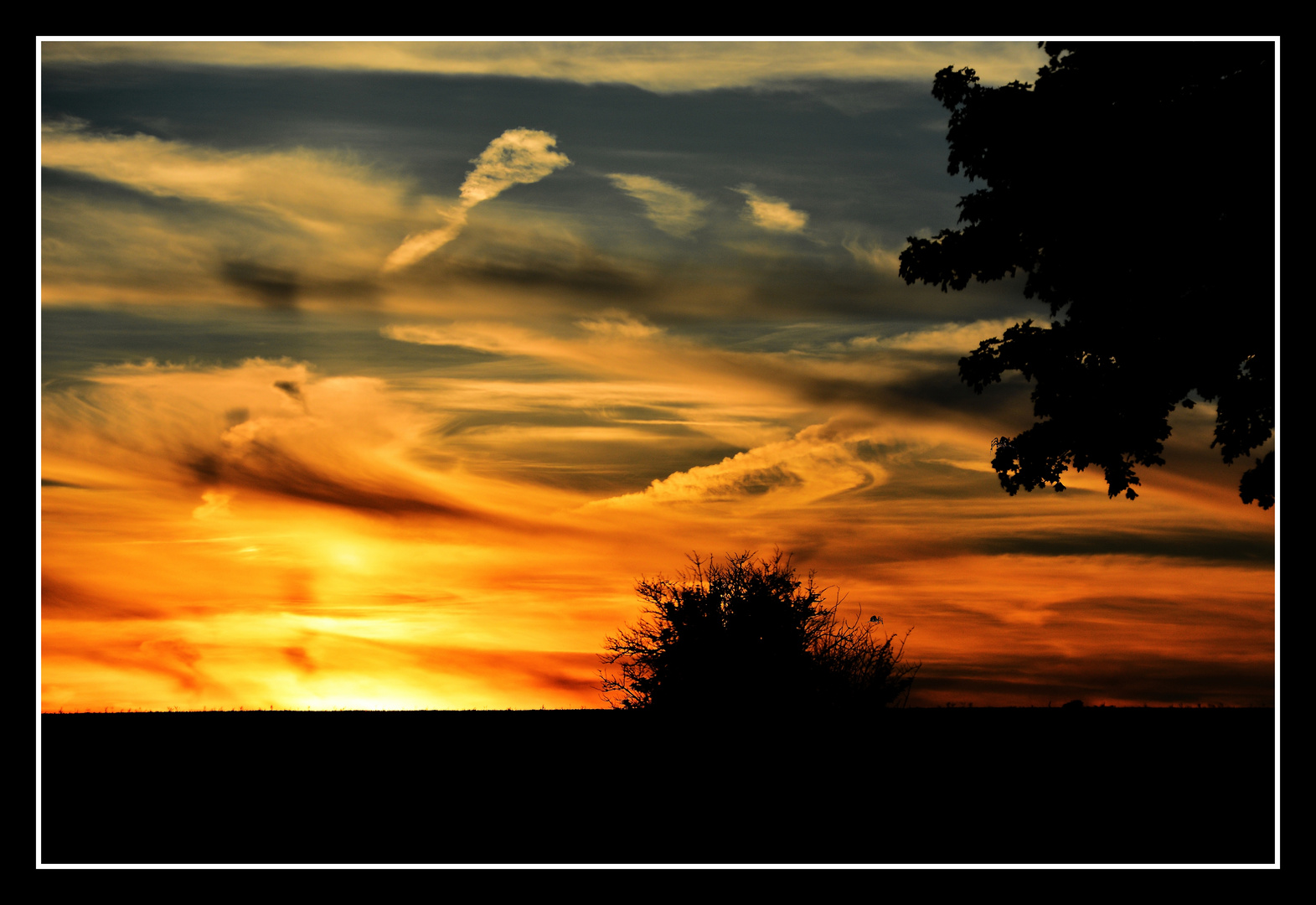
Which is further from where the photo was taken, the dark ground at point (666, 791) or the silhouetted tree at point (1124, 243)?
the silhouetted tree at point (1124, 243)

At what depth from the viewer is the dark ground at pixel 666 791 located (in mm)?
10203

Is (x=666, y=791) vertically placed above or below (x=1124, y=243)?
below

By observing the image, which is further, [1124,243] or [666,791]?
[1124,243]

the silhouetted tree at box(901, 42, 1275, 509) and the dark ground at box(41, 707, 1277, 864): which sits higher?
the silhouetted tree at box(901, 42, 1275, 509)

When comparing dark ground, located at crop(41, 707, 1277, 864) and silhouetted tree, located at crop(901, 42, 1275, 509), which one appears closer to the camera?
dark ground, located at crop(41, 707, 1277, 864)

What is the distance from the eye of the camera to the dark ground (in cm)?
1020

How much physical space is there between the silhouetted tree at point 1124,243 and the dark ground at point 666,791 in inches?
177

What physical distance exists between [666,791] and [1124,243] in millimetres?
10407

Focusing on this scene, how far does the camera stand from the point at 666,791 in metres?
13.1

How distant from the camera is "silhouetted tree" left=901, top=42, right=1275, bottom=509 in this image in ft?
44.5

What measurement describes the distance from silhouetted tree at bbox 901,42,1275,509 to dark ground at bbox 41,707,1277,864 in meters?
4.50
